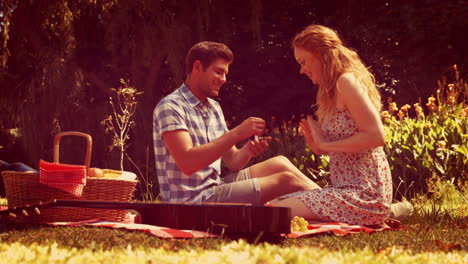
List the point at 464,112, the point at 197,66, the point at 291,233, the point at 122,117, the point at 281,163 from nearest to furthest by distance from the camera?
the point at 291,233, the point at 197,66, the point at 281,163, the point at 464,112, the point at 122,117

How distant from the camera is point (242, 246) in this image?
7.46ft

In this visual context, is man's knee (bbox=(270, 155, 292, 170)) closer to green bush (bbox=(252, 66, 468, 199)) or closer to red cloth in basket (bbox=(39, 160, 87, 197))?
red cloth in basket (bbox=(39, 160, 87, 197))

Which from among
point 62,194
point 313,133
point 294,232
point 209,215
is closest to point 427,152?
point 313,133

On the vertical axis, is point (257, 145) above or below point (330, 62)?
below

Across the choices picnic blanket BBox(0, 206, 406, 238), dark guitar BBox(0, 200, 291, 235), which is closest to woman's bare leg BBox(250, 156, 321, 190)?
picnic blanket BBox(0, 206, 406, 238)

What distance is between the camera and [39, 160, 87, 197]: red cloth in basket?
4.09 m

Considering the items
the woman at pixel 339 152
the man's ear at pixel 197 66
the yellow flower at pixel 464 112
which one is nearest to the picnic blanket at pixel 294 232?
the woman at pixel 339 152

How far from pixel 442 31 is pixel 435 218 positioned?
7659mm

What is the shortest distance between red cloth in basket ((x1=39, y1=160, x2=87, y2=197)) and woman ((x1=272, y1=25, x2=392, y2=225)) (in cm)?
120

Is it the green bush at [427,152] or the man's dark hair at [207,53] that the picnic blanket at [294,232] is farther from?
the green bush at [427,152]

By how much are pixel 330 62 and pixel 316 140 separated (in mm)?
492

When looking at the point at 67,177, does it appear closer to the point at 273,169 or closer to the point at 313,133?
the point at 273,169

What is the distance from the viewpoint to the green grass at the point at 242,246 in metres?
2.20

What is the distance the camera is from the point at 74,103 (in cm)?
1023
